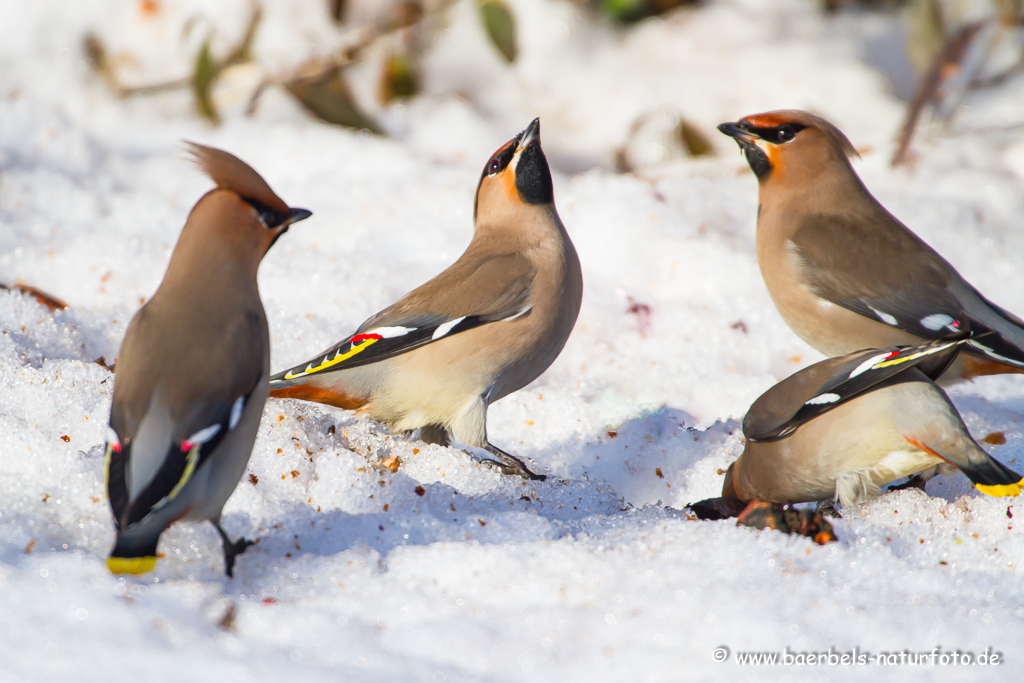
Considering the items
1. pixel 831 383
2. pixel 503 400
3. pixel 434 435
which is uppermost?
pixel 831 383

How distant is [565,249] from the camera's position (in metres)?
3.17

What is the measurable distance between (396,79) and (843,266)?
335cm

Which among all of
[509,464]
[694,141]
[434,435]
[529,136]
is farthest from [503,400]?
[694,141]

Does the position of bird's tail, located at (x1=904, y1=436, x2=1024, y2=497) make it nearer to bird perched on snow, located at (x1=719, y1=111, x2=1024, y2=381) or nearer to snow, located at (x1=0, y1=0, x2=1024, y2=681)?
snow, located at (x1=0, y1=0, x2=1024, y2=681)

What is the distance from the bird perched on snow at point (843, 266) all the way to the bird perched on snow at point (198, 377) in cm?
173

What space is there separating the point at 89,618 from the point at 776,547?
1.40 meters

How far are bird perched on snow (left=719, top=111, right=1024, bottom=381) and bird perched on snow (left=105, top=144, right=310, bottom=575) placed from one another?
1726 millimetres

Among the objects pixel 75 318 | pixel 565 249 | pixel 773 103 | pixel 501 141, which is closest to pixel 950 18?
pixel 773 103

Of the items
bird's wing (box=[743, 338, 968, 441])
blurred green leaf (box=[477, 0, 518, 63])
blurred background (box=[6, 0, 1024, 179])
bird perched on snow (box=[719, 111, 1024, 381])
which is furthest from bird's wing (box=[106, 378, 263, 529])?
blurred green leaf (box=[477, 0, 518, 63])

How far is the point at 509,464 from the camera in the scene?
9.60ft

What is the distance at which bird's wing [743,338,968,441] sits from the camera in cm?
249

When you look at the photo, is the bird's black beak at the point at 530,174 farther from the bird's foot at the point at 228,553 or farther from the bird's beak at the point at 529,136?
the bird's foot at the point at 228,553

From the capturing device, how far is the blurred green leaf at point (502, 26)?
17.2 ft

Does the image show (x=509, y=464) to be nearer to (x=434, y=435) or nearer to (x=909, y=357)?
(x=434, y=435)
